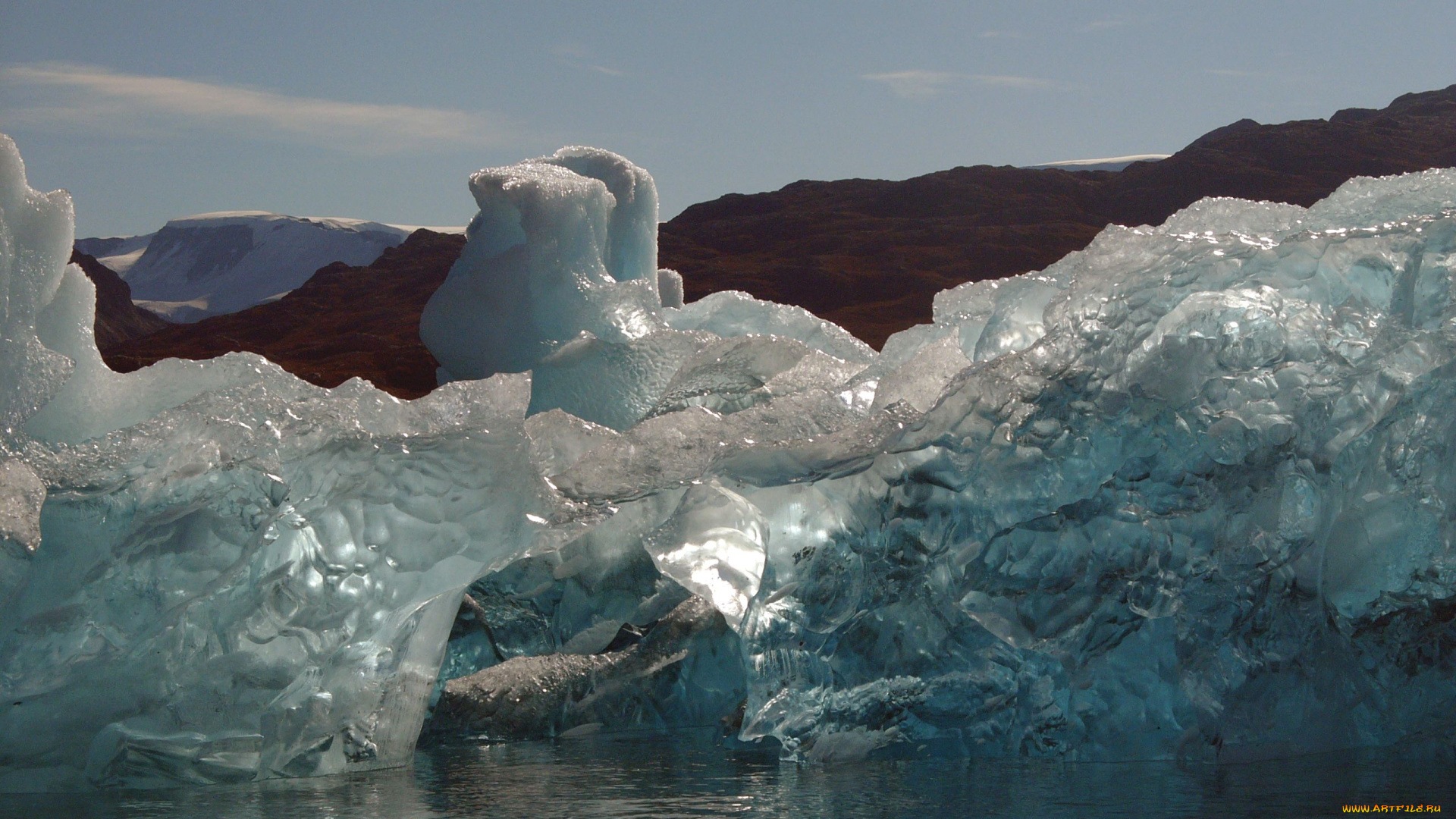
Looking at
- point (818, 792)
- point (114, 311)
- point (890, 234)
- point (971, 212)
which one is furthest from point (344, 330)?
point (818, 792)

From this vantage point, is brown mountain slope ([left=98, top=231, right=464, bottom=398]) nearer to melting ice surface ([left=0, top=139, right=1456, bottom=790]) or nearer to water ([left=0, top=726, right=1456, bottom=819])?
melting ice surface ([left=0, top=139, right=1456, bottom=790])

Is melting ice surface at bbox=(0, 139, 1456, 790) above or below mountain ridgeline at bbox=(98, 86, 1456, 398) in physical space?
below

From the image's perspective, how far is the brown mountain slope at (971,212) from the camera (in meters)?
38.2

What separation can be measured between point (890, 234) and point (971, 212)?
4021 millimetres

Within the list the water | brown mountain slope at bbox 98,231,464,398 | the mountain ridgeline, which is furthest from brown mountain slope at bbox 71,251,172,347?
the water

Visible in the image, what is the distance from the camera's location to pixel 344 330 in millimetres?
38750

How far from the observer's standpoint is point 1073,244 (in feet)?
128

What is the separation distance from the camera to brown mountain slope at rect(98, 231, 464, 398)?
2827 centimetres

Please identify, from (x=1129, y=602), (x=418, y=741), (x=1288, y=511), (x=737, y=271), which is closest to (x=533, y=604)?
(x=418, y=741)

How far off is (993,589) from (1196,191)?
43579mm

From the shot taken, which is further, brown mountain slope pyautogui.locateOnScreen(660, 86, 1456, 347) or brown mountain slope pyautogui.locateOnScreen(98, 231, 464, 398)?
brown mountain slope pyautogui.locateOnScreen(660, 86, 1456, 347)

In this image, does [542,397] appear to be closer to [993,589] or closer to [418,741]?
[418,741]

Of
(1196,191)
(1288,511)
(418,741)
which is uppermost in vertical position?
(1196,191)

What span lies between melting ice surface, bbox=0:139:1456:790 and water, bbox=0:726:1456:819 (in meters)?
0.19
